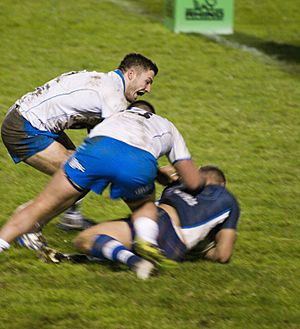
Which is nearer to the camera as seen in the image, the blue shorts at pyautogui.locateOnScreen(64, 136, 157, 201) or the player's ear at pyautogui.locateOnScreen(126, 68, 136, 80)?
the blue shorts at pyautogui.locateOnScreen(64, 136, 157, 201)

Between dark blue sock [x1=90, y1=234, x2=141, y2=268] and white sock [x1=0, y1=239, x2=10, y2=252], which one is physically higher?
dark blue sock [x1=90, y1=234, x2=141, y2=268]

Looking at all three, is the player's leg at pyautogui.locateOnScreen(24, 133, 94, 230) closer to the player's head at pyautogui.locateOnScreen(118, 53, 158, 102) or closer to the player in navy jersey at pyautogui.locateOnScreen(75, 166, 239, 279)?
the player's head at pyautogui.locateOnScreen(118, 53, 158, 102)

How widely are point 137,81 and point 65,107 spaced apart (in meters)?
0.59

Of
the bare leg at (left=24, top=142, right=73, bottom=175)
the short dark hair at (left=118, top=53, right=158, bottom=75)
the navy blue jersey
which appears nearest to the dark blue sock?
the navy blue jersey

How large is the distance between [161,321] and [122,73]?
7.48ft

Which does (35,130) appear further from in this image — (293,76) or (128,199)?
(293,76)

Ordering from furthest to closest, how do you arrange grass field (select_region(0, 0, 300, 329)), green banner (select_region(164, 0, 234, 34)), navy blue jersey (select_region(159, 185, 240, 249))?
green banner (select_region(164, 0, 234, 34)), navy blue jersey (select_region(159, 185, 240, 249)), grass field (select_region(0, 0, 300, 329))

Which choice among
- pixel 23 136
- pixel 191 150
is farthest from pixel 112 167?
pixel 191 150

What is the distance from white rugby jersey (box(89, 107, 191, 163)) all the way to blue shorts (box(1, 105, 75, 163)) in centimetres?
97

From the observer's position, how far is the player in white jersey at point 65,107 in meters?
7.33

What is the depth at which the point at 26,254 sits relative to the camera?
7.14 m

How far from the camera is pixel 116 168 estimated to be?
651 centimetres

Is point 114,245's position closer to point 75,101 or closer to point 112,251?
point 112,251

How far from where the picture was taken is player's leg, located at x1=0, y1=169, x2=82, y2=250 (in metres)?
6.66
